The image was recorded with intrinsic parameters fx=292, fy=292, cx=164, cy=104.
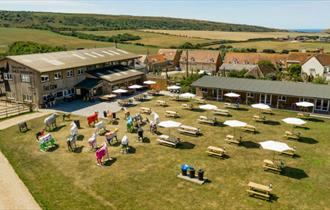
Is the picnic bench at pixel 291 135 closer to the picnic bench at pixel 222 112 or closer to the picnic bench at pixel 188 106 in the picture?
the picnic bench at pixel 222 112

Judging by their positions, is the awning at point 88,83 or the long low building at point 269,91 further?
the awning at point 88,83

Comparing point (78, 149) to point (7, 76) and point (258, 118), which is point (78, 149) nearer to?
point (258, 118)

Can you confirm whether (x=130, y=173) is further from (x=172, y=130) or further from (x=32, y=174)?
(x=172, y=130)

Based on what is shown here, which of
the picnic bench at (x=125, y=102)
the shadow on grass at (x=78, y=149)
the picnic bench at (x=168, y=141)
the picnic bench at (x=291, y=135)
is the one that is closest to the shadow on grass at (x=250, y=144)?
the picnic bench at (x=291, y=135)

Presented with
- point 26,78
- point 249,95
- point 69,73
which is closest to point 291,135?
point 249,95

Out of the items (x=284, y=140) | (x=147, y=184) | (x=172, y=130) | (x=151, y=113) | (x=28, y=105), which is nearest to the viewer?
(x=147, y=184)

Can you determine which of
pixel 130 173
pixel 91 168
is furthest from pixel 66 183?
pixel 130 173
